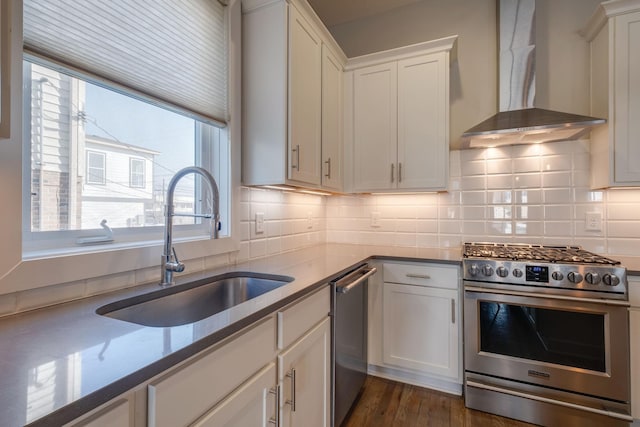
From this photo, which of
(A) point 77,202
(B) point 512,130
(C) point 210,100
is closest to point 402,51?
(B) point 512,130

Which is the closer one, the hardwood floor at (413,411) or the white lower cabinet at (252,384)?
the white lower cabinet at (252,384)

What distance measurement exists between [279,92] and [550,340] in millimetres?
2009

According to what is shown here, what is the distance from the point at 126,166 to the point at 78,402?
1030 millimetres

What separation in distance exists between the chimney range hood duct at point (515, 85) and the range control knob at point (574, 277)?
87cm

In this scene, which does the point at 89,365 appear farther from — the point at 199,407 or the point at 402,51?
the point at 402,51

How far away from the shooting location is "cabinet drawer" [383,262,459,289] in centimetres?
192

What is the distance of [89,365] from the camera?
57 centimetres

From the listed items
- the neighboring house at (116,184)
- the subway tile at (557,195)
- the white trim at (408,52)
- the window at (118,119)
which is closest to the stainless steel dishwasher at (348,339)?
the window at (118,119)

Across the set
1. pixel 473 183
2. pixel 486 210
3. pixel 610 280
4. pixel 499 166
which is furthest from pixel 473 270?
pixel 499 166

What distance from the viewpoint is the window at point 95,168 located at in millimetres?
1127

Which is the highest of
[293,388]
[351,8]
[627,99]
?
[351,8]

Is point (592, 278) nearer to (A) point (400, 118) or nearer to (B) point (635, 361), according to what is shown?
(B) point (635, 361)

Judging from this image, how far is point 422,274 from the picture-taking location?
1983 mm

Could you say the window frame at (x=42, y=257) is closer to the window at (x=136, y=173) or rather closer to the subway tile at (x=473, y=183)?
the window at (x=136, y=173)
